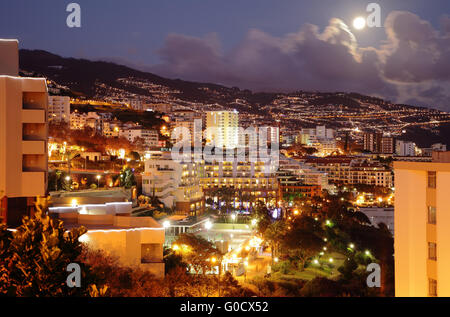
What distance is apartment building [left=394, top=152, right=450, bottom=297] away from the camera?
16.0 feet

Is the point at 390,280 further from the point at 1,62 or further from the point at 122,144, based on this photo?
the point at 122,144

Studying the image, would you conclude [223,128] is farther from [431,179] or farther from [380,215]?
[431,179]

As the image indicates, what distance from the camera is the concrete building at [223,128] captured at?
56.9m

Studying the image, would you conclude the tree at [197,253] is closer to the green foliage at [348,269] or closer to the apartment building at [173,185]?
the green foliage at [348,269]

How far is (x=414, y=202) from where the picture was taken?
522 cm

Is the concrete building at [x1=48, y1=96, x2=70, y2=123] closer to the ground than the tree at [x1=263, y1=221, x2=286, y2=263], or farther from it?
farther from it

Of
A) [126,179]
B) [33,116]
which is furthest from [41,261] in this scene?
[126,179]

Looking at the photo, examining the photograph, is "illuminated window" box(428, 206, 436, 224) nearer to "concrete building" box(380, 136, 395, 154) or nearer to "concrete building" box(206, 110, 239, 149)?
"concrete building" box(206, 110, 239, 149)

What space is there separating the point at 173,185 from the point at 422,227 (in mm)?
17896

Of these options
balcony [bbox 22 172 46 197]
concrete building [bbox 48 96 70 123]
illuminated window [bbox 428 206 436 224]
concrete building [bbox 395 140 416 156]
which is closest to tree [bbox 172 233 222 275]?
balcony [bbox 22 172 46 197]

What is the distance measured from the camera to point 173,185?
22359 mm

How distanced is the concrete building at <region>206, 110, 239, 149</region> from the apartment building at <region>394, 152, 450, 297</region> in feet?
163

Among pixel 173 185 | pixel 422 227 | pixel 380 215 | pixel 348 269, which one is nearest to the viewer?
pixel 422 227
